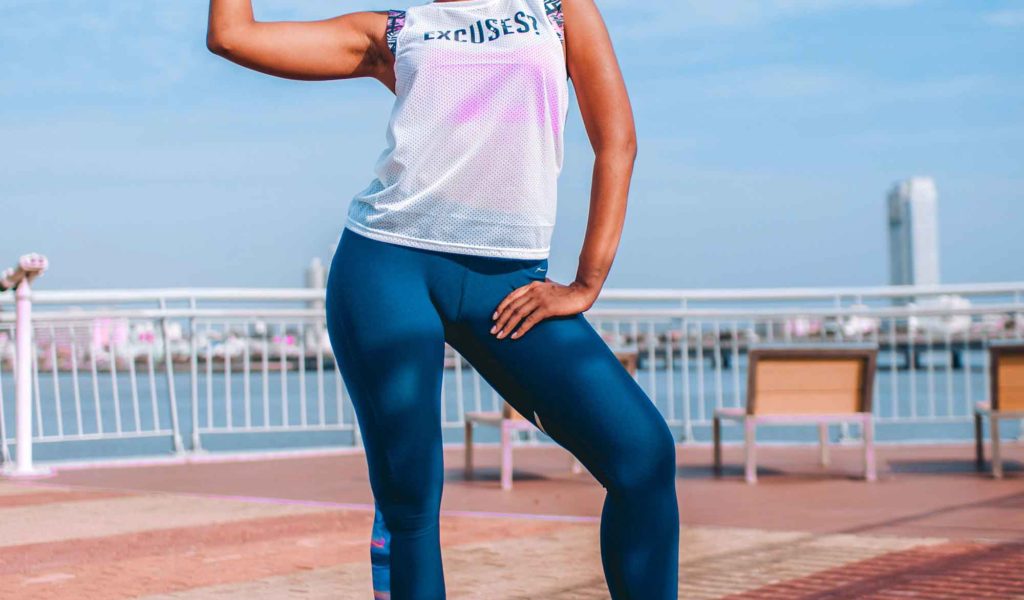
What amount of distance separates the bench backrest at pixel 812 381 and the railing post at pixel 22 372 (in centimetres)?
450

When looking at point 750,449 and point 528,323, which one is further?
point 750,449

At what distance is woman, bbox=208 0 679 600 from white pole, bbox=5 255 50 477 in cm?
654

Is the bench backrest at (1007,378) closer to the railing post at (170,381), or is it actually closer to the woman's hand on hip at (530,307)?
the railing post at (170,381)

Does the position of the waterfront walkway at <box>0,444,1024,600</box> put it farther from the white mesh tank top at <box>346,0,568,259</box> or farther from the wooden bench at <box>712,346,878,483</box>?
the white mesh tank top at <box>346,0,568,259</box>

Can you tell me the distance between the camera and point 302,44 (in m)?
2.46

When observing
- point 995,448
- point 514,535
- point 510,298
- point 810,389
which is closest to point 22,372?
point 514,535

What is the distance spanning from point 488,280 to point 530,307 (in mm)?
99

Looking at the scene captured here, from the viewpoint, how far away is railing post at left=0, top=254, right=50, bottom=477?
8.41 m

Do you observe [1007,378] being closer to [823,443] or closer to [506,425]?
[823,443]

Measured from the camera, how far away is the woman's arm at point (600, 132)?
240 cm

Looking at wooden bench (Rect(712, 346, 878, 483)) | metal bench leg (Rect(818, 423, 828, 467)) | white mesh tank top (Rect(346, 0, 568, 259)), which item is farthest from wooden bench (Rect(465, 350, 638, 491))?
white mesh tank top (Rect(346, 0, 568, 259))

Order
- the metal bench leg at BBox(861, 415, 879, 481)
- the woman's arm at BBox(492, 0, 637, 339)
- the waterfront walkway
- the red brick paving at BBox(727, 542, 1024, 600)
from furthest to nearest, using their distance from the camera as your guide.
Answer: the metal bench leg at BBox(861, 415, 879, 481) → the waterfront walkway → the red brick paving at BBox(727, 542, 1024, 600) → the woman's arm at BBox(492, 0, 637, 339)

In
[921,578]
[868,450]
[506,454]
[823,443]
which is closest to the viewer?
[921,578]

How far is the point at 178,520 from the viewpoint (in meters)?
6.17
